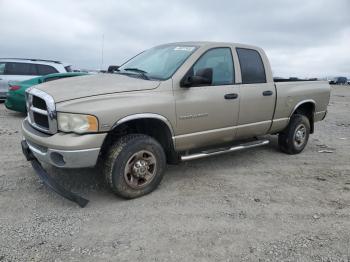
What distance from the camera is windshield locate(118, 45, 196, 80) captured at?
446cm

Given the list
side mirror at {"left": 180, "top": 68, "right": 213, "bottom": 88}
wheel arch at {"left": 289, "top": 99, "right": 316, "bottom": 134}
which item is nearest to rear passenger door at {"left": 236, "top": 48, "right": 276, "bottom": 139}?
side mirror at {"left": 180, "top": 68, "right": 213, "bottom": 88}

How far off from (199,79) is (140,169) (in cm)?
130

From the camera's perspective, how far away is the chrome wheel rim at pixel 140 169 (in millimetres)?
3961

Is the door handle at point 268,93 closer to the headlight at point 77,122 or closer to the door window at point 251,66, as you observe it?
the door window at point 251,66

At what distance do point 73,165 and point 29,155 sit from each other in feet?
2.99

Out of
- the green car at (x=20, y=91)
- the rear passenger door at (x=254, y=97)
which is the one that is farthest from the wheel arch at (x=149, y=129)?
the green car at (x=20, y=91)

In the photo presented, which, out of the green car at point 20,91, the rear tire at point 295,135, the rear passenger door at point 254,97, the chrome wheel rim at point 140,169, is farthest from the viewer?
the green car at point 20,91

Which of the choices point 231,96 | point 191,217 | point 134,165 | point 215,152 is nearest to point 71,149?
point 134,165

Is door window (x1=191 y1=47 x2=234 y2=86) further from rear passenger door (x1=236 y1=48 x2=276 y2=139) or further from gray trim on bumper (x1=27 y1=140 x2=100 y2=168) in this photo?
gray trim on bumper (x1=27 y1=140 x2=100 y2=168)

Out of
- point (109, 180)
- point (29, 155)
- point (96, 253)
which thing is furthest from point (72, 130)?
point (96, 253)

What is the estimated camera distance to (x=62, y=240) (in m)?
3.20

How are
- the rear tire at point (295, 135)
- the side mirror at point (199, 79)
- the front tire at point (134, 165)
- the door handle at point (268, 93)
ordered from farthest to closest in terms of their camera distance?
1. the rear tire at point (295, 135)
2. the door handle at point (268, 93)
3. the side mirror at point (199, 79)
4. the front tire at point (134, 165)

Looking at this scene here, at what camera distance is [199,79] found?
4.21 metres

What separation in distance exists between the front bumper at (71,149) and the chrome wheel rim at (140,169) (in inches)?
17.7
